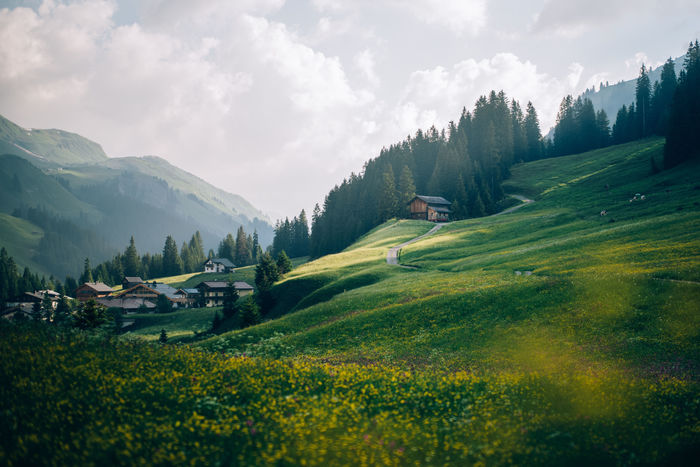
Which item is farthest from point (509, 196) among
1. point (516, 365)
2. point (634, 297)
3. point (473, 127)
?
point (516, 365)

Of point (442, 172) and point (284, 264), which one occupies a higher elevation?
point (442, 172)

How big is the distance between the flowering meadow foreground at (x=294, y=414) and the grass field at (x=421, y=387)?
0.16 ft

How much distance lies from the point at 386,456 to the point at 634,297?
885 inches

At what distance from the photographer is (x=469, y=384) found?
13266 mm

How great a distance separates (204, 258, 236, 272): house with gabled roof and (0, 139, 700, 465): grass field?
136162mm

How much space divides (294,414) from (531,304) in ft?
68.1

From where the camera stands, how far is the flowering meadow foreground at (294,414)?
8.05 meters

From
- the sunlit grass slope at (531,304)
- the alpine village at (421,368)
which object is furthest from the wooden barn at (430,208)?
the sunlit grass slope at (531,304)

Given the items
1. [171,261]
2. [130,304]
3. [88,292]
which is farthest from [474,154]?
[88,292]

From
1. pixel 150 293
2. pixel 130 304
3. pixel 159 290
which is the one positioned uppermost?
pixel 159 290

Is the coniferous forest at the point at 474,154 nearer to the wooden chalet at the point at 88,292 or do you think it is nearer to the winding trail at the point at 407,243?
the winding trail at the point at 407,243

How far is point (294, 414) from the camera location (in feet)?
32.5

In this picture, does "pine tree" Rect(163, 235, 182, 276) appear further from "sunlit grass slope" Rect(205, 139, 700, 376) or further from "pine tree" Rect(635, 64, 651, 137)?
"pine tree" Rect(635, 64, 651, 137)

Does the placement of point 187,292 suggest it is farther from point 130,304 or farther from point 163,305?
point 130,304
